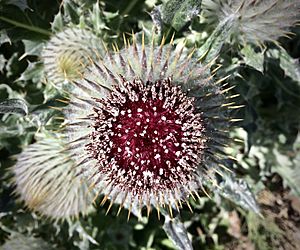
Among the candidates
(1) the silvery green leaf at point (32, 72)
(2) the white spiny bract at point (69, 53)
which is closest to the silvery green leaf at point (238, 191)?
(2) the white spiny bract at point (69, 53)

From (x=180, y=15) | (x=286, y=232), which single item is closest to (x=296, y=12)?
(x=180, y=15)

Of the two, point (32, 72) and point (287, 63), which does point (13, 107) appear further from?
point (287, 63)

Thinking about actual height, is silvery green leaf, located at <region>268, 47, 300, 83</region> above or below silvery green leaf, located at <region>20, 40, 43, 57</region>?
above

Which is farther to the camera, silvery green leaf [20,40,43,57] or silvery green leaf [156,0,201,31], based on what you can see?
silvery green leaf [20,40,43,57]

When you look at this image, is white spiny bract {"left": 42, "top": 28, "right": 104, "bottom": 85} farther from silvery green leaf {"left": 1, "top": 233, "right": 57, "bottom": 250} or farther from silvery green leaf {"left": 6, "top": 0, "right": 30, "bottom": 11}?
silvery green leaf {"left": 1, "top": 233, "right": 57, "bottom": 250}

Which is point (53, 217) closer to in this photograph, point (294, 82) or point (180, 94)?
point (180, 94)

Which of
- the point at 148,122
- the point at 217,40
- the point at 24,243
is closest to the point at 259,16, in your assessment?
the point at 217,40

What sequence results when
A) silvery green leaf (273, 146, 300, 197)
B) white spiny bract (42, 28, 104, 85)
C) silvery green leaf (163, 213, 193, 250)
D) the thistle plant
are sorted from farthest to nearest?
silvery green leaf (273, 146, 300, 197), the thistle plant, silvery green leaf (163, 213, 193, 250), white spiny bract (42, 28, 104, 85)

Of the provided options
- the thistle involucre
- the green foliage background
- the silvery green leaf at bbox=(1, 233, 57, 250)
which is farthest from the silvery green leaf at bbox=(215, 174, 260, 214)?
the silvery green leaf at bbox=(1, 233, 57, 250)
